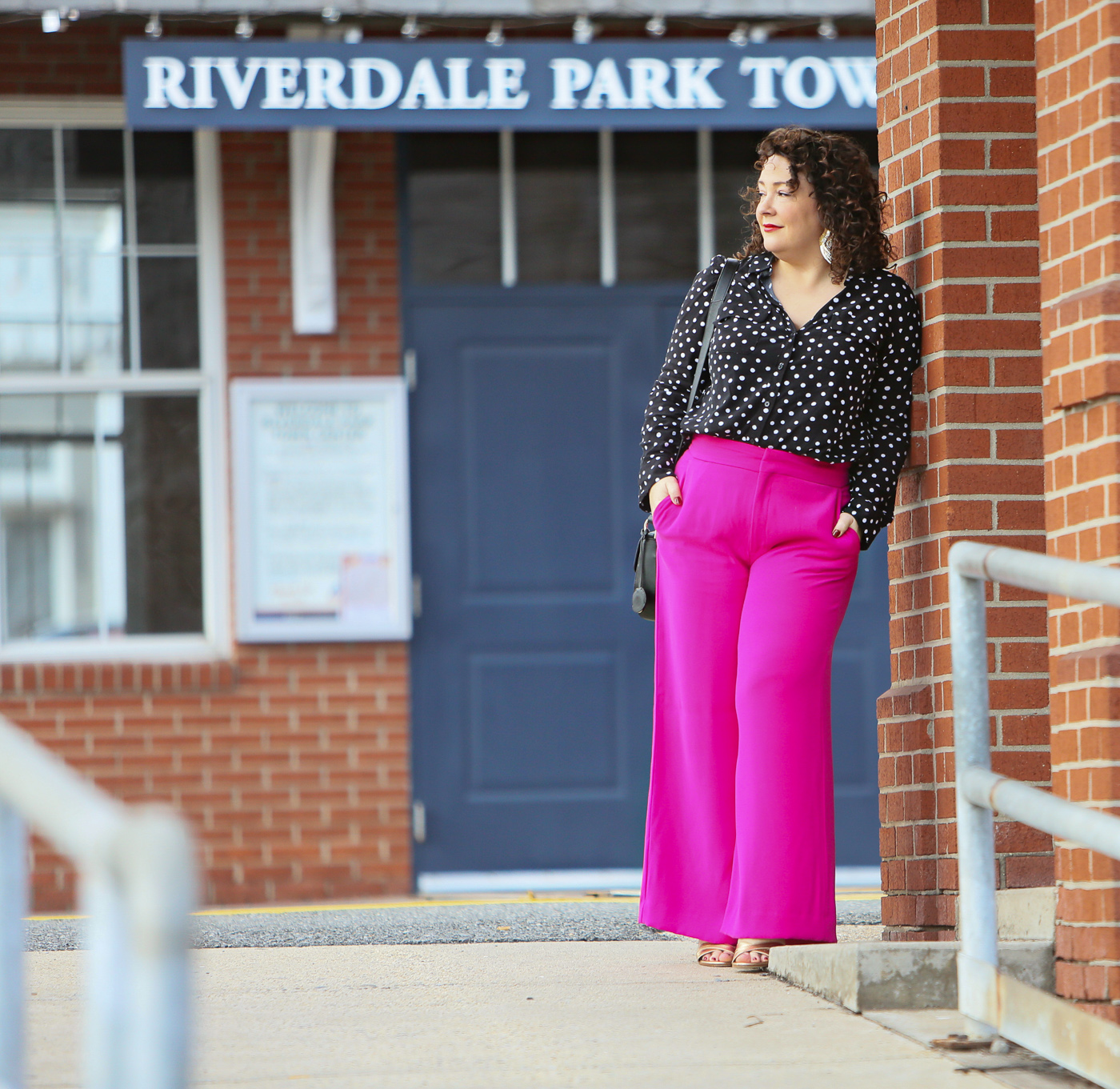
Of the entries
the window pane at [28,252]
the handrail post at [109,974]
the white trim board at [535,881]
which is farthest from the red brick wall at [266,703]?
the handrail post at [109,974]

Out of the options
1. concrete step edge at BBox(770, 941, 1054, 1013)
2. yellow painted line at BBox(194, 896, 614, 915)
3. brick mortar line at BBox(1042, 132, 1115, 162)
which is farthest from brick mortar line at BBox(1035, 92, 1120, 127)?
yellow painted line at BBox(194, 896, 614, 915)

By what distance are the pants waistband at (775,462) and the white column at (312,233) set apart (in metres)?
3.95

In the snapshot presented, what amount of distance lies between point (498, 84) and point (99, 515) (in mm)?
2497

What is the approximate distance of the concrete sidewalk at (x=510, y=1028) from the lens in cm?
329

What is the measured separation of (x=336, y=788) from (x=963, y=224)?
442cm

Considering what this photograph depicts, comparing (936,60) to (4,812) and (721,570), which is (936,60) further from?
(4,812)

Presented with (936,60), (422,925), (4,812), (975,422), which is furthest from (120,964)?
(422,925)

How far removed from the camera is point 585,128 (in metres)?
7.52

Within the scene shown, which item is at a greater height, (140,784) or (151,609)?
(151,609)

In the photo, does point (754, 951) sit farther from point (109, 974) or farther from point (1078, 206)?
point (109, 974)

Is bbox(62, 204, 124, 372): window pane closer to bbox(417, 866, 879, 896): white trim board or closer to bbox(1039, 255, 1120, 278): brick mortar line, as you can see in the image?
bbox(417, 866, 879, 896): white trim board

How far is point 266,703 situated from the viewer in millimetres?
7930

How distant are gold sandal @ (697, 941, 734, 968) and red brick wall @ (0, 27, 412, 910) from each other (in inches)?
144

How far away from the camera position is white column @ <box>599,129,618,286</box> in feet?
27.1
